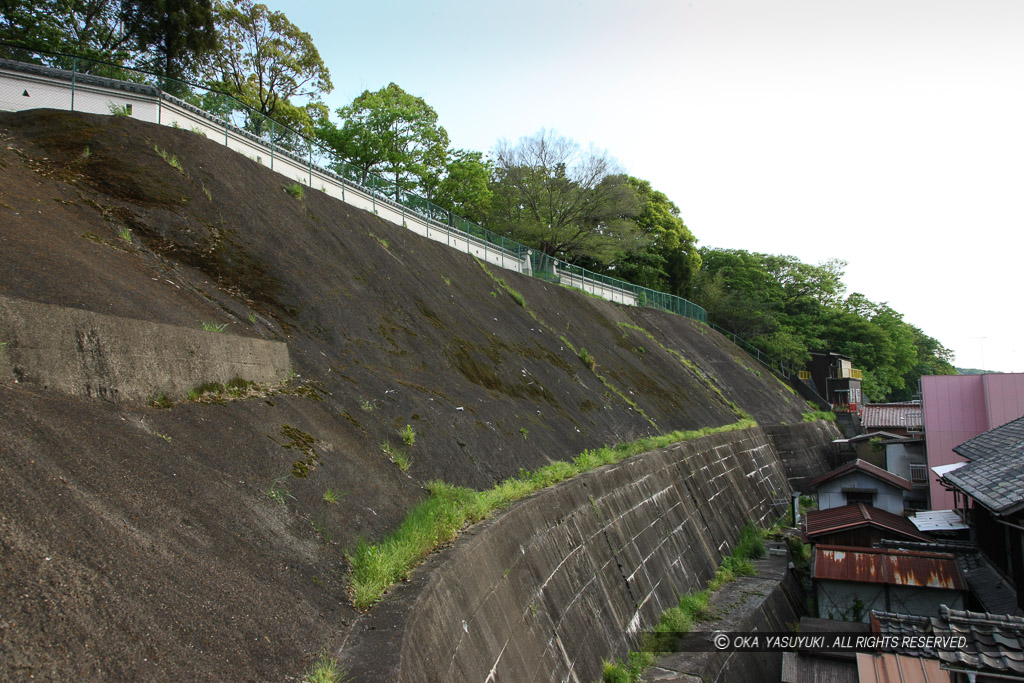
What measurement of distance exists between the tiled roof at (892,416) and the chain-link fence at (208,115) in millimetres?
22814

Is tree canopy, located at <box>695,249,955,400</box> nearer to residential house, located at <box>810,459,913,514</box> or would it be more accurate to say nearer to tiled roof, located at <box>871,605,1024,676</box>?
residential house, located at <box>810,459,913,514</box>

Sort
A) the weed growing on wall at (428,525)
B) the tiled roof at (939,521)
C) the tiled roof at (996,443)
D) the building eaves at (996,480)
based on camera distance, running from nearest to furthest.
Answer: the weed growing on wall at (428,525) → the building eaves at (996,480) → the tiled roof at (996,443) → the tiled roof at (939,521)

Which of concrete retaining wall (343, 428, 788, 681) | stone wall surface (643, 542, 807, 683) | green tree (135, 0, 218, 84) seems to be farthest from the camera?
green tree (135, 0, 218, 84)

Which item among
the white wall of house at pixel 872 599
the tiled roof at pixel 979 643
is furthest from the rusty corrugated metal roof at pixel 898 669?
the white wall of house at pixel 872 599

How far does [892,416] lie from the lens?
33.2 meters

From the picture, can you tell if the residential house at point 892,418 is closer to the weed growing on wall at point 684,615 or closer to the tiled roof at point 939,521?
the tiled roof at point 939,521

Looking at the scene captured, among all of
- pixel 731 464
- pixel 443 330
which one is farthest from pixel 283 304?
pixel 731 464

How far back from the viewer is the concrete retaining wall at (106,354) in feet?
17.1

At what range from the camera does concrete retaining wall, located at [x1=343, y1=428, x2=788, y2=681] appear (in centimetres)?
491

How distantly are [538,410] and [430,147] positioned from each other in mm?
26212

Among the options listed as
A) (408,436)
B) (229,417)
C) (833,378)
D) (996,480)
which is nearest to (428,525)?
(229,417)

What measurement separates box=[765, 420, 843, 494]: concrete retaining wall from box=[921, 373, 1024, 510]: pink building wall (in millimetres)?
5890

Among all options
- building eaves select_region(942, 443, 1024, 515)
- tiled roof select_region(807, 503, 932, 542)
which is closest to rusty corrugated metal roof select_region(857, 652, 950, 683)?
building eaves select_region(942, 443, 1024, 515)

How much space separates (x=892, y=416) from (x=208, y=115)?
33.6m
